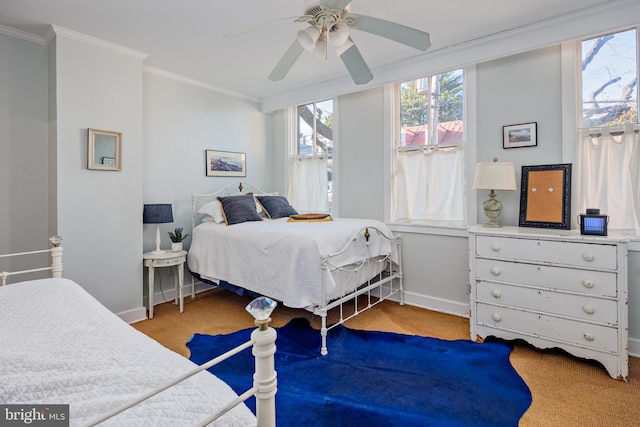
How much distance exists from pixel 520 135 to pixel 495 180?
542mm

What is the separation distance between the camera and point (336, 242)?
107 inches

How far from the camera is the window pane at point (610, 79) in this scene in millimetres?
2484

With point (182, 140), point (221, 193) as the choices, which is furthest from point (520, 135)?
point (182, 140)

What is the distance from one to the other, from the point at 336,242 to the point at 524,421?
5.36 ft

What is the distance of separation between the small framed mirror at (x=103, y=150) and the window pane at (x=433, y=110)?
9.55 feet

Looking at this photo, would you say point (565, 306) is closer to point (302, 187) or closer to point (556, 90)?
point (556, 90)

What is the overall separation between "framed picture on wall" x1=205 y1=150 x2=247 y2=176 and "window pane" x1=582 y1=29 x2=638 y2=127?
372 centimetres

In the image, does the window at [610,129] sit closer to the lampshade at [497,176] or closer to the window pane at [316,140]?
the lampshade at [497,176]

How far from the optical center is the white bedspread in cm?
254

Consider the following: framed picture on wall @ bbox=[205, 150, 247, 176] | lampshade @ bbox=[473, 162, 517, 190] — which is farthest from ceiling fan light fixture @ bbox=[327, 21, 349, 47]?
framed picture on wall @ bbox=[205, 150, 247, 176]

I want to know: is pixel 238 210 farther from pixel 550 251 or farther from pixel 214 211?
pixel 550 251

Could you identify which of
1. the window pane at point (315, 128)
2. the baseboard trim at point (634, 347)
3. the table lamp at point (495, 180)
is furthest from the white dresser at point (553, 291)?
the window pane at point (315, 128)

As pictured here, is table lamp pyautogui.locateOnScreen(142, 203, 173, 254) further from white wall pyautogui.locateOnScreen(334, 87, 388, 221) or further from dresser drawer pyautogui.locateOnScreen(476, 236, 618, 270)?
dresser drawer pyautogui.locateOnScreen(476, 236, 618, 270)

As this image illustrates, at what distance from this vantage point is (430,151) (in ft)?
11.2
